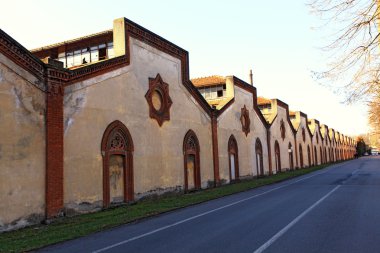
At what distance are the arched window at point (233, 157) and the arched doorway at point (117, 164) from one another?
13657mm

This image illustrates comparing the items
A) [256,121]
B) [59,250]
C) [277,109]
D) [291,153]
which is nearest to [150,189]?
[59,250]

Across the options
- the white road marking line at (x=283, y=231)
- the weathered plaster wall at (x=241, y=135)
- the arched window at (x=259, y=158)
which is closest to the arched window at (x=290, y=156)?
the weathered plaster wall at (x=241, y=135)

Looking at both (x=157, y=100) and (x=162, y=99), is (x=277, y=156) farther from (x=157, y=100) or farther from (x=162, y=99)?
(x=157, y=100)

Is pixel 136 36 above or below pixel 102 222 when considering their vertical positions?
above

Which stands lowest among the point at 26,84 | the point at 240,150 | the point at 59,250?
the point at 59,250

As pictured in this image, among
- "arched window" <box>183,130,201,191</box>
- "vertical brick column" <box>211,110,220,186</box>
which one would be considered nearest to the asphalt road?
"arched window" <box>183,130,201,191</box>

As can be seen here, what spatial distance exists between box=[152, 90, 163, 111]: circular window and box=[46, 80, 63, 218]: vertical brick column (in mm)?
7230

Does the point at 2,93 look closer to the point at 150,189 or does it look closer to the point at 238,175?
the point at 150,189

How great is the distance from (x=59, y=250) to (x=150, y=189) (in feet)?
37.1

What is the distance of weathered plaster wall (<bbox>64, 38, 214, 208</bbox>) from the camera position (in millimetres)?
15539

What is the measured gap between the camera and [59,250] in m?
8.92

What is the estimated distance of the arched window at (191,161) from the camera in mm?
24094

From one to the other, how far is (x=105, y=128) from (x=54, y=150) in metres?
3.34

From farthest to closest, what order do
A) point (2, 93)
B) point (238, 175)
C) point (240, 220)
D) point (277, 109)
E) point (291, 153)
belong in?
point (291, 153) → point (277, 109) → point (238, 175) → point (2, 93) → point (240, 220)
